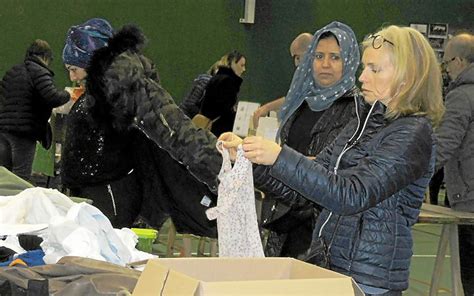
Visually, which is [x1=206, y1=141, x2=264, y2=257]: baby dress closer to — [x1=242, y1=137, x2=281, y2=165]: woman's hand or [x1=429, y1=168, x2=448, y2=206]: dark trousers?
[x1=242, y1=137, x2=281, y2=165]: woman's hand

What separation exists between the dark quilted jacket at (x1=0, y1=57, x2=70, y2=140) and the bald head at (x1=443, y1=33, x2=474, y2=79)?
10.1 ft

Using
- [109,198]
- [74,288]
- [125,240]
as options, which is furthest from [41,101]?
[74,288]

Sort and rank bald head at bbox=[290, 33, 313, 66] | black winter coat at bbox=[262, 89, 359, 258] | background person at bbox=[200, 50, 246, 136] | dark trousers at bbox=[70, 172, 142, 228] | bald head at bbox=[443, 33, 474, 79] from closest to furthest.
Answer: black winter coat at bbox=[262, 89, 359, 258] < dark trousers at bbox=[70, 172, 142, 228] < bald head at bbox=[443, 33, 474, 79] < bald head at bbox=[290, 33, 313, 66] < background person at bbox=[200, 50, 246, 136]

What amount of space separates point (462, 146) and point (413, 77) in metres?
2.23

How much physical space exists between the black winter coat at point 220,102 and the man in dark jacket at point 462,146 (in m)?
2.26

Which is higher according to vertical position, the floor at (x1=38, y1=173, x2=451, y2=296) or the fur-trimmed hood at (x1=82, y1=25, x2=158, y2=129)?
the fur-trimmed hood at (x1=82, y1=25, x2=158, y2=129)

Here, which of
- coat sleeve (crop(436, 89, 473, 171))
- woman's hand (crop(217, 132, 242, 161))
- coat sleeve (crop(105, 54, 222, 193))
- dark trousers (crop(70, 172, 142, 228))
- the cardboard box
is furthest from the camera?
coat sleeve (crop(436, 89, 473, 171))

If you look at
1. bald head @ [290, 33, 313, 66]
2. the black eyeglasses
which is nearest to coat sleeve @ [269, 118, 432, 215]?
the black eyeglasses

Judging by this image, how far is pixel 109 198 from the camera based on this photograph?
3566mm

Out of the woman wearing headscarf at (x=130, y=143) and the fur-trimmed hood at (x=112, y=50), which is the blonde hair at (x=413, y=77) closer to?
the woman wearing headscarf at (x=130, y=143)

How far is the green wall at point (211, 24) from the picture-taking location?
1049 cm

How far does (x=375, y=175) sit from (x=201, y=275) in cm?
70

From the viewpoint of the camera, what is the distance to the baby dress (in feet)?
7.40

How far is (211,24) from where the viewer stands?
11.4 meters
